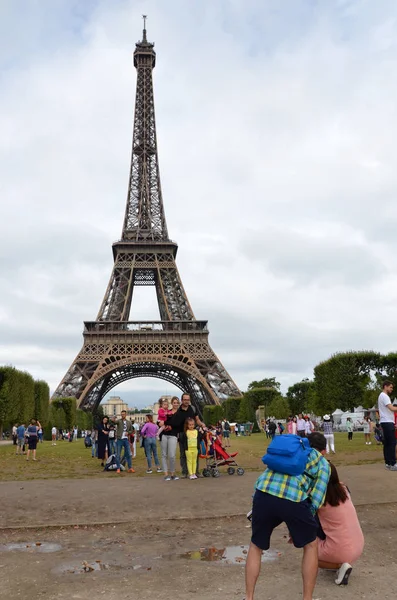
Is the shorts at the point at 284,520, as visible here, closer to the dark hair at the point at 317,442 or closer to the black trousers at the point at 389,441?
the dark hair at the point at 317,442

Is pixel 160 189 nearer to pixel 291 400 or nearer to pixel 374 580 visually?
pixel 291 400

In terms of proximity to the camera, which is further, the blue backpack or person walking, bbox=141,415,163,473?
person walking, bbox=141,415,163,473

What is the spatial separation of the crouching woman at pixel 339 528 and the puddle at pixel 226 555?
3.71 ft

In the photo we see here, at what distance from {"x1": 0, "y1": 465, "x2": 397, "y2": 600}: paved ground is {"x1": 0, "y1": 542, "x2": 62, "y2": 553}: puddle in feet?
0.10

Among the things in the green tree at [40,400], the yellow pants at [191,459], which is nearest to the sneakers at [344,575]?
the yellow pants at [191,459]

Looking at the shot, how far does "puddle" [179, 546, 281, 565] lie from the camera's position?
6.34 meters

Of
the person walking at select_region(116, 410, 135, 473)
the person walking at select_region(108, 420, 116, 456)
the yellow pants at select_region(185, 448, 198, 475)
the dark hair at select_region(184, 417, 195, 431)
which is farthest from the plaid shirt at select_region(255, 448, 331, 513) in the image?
the person walking at select_region(108, 420, 116, 456)

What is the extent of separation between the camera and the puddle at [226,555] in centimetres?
634

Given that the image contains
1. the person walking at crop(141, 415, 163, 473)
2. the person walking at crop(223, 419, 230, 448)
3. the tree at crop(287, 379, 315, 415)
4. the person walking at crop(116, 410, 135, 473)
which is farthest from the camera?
the tree at crop(287, 379, 315, 415)

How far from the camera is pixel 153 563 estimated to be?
6273mm

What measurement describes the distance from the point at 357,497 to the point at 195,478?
4.42m

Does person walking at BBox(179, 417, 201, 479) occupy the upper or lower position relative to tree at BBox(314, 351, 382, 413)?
lower

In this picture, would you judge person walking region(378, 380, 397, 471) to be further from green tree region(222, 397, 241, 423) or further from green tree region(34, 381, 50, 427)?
green tree region(222, 397, 241, 423)

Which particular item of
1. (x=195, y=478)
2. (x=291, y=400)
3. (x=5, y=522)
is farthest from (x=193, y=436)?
(x=291, y=400)
